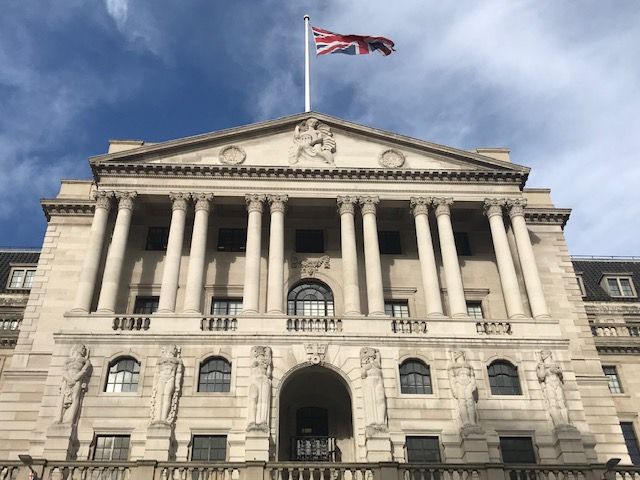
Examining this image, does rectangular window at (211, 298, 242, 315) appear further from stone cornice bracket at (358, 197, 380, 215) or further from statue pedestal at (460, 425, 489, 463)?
statue pedestal at (460, 425, 489, 463)

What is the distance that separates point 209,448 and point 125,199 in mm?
16420

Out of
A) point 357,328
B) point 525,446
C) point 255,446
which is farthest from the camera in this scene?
point 357,328

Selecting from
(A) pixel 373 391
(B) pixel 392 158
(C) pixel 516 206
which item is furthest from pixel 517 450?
(B) pixel 392 158

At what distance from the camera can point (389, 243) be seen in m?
44.9

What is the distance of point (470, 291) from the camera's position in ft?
140

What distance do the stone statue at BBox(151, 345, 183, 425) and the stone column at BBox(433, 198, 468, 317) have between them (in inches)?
600

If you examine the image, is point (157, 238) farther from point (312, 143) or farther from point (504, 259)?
point (504, 259)

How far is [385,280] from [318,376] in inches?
334

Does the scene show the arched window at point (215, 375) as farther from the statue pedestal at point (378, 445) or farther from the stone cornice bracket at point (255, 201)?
the stone cornice bracket at point (255, 201)

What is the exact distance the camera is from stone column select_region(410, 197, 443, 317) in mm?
38812

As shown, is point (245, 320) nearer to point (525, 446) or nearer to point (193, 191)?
point (193, 191)

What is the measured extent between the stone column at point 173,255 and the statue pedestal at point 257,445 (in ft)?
29.7

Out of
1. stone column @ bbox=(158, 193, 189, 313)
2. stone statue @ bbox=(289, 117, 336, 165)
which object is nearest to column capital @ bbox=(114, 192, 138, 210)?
stone column @ bbox=(158, 193, 189, 313)

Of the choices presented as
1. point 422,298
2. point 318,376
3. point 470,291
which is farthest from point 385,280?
point 318,376
